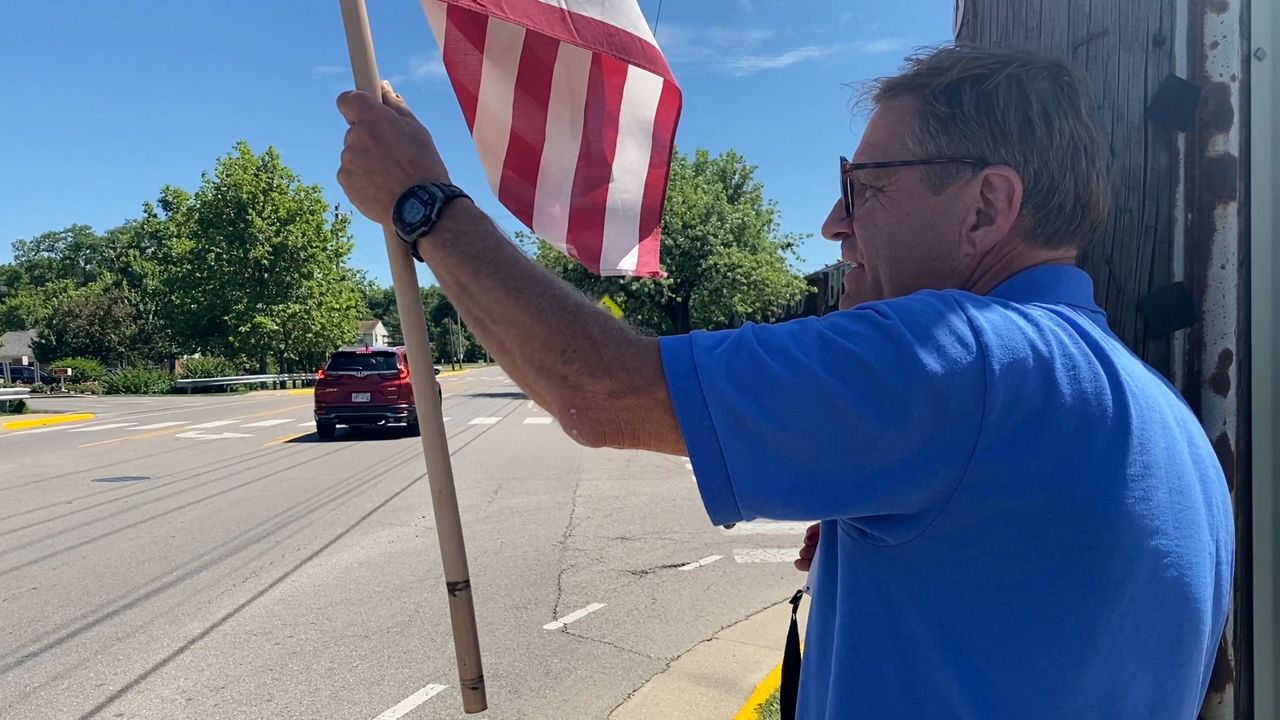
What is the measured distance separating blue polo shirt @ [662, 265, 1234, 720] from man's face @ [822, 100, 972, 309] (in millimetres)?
170

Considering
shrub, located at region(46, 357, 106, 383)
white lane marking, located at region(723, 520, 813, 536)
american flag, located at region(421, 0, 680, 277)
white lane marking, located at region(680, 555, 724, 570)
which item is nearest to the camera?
american flag, located at region(421, 0, 680, 277)

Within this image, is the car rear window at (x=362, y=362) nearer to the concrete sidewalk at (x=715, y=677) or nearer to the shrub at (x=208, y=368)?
the concrete sidewalk at (x=715, y=677)

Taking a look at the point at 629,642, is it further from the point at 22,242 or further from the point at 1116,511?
the point at 22,242

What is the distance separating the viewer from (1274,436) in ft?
4.97

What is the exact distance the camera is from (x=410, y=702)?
3861 mm

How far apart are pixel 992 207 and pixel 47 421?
82.4ft

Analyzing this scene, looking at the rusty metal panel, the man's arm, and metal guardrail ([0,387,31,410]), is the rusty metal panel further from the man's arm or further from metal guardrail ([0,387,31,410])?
metal guardrail ([0,387,31,410])

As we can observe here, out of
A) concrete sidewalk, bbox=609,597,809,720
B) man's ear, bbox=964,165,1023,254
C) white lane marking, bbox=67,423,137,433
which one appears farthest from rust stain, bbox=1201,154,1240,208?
white lane marking, bbox=67,423,137,433

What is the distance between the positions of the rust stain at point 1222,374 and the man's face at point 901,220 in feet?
2.11

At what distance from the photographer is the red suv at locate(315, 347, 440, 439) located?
15.7 metres

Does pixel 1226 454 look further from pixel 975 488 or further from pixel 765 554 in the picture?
pixel 765 554

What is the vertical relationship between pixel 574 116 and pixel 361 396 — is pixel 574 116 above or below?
above

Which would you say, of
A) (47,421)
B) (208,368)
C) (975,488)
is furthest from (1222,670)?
(208,368)

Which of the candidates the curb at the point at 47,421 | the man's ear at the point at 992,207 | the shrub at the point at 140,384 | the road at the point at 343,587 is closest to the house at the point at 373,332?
the shrub at the point at 140,384
